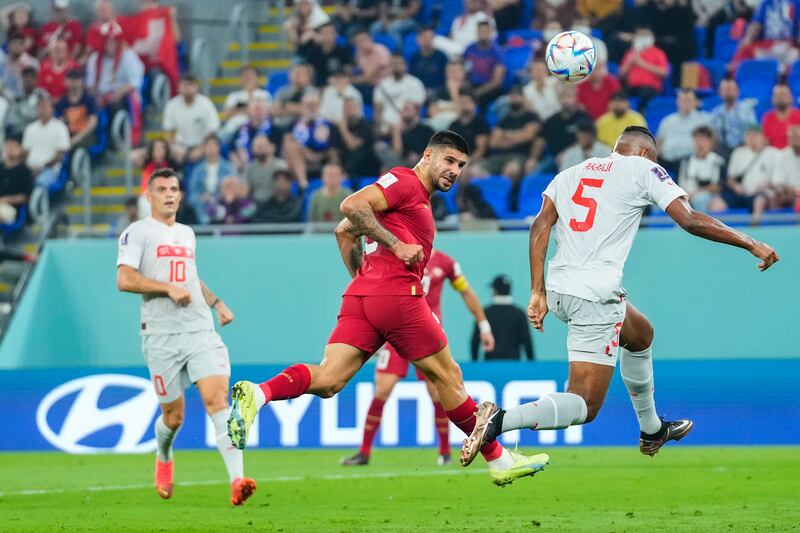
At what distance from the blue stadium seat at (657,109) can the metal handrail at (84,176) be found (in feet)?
24.1

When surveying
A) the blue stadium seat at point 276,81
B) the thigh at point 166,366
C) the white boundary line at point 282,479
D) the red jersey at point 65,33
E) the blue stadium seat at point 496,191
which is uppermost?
the red jersey at point 65,33

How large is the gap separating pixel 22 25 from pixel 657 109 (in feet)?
33.8

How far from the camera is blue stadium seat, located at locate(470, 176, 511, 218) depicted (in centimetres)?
1792

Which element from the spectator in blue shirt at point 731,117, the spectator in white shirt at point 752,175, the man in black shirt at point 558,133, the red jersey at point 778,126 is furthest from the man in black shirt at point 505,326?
the red jersey at point 778,126

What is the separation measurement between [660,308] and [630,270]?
1.90 ft

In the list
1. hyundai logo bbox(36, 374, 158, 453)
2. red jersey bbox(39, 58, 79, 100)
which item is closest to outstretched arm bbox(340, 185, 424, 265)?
hyundai logo bbox(36, 374, 158, 453)

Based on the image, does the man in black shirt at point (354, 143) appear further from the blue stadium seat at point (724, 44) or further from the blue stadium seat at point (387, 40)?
the blue stadium seat at point (724, 44)

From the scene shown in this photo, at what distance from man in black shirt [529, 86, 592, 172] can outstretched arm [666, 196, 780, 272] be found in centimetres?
935

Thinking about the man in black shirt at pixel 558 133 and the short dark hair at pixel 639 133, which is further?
the man in black shirt at pixel 558 133

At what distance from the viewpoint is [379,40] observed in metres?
20.8

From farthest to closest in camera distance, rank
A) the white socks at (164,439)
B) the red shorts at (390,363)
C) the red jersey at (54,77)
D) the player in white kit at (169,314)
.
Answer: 1. the red jersey at (54,77)
2. the red shorts at (390,363)
3. the white socks at (164,439)
4. the player in white kit at (169,314)

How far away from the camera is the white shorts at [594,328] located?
28.5 ft

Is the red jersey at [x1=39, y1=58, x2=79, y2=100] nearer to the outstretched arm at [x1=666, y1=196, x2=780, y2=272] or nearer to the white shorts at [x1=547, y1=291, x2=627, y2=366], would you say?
the white shorts at [x1=547, y1=291, x2=627, y2=366]

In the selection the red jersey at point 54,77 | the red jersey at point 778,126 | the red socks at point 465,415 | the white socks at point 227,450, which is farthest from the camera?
the red jersey at point 54,77
